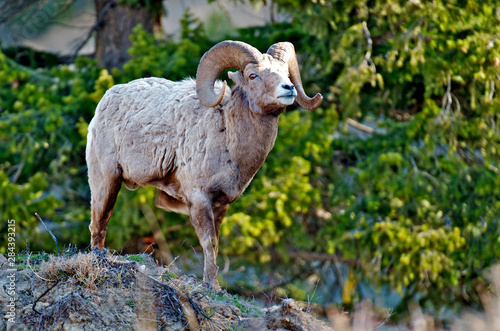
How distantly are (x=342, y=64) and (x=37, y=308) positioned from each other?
938 cm

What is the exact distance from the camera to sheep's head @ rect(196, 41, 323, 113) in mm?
5957

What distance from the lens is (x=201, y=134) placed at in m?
6.38

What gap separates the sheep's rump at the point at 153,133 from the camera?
6.38m

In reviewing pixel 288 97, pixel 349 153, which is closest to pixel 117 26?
pixel 349 153

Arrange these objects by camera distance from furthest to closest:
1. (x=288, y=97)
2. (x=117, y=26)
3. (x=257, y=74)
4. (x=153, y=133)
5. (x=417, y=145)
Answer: (x=117, y=26)
(x=417, y=145)
(x=153, y=133)
(x=257, y=74)
(x=288, y=97)

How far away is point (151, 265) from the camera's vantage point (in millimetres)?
6184

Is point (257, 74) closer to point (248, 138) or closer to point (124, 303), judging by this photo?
point (248, 138)

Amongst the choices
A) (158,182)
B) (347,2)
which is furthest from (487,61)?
(158,182)

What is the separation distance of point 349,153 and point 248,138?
308 inches

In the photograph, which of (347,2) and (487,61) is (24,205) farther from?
(487,61)

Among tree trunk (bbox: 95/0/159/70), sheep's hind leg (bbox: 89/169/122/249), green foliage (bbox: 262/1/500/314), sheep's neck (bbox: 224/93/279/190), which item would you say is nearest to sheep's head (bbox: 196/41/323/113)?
sheep's neck (bbox: 224/93/279/190)

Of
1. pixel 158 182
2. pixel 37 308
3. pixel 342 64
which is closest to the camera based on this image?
pixel 37 308

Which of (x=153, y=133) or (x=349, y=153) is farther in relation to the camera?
(x=349, y=153)

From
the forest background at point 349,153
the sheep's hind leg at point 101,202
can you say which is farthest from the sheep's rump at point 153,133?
the forest background at point 349,153
